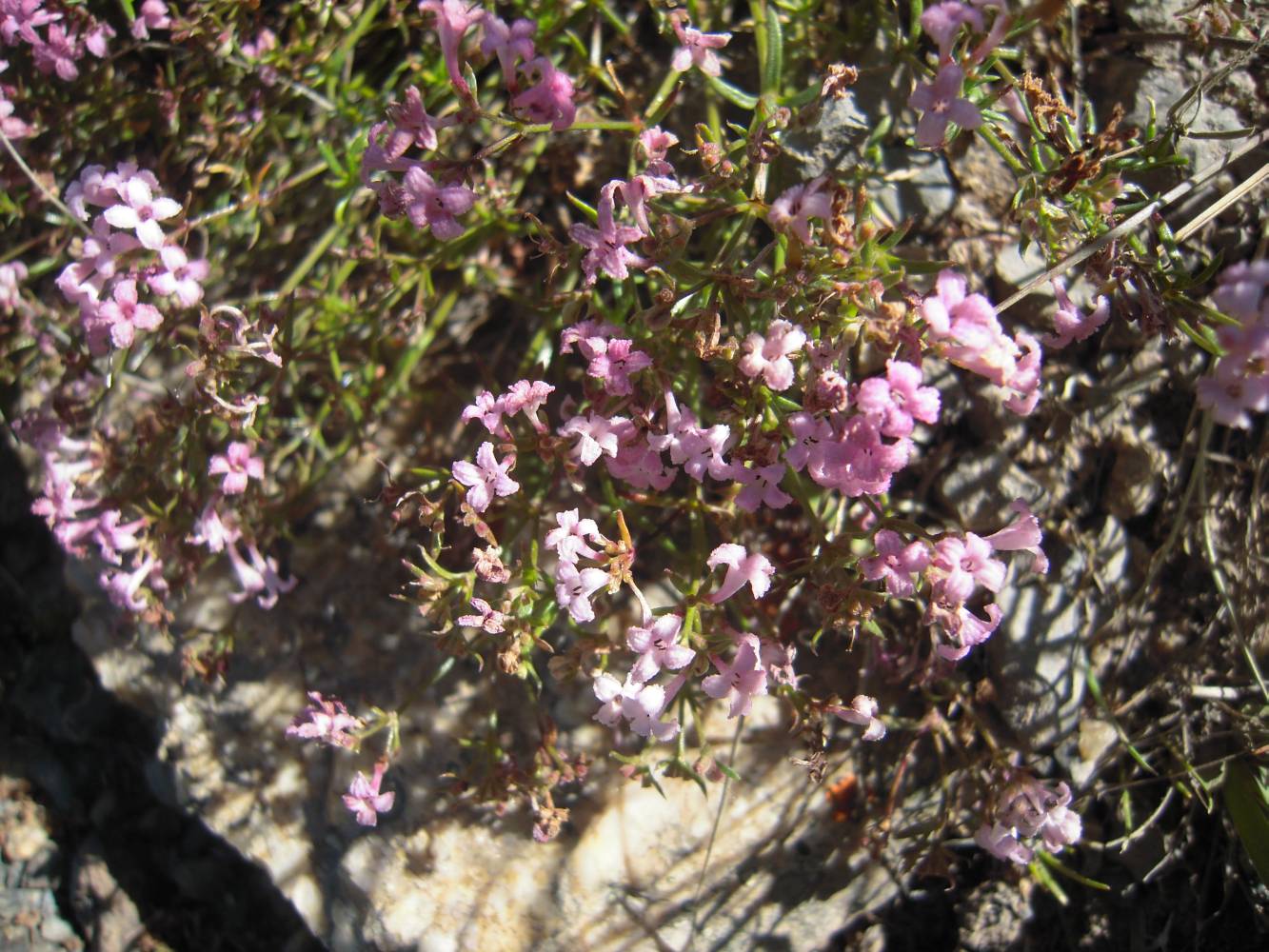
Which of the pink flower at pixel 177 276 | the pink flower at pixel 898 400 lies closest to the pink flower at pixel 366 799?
the pink flower at pixel 177 276

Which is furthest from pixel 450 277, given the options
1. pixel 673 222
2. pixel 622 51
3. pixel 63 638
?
pixel 63 638

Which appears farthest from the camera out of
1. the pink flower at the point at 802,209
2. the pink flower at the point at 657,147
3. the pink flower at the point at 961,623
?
the pink flower at the point at 657,147

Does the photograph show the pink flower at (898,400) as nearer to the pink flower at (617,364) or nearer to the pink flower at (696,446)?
the pink flower at (696,446)

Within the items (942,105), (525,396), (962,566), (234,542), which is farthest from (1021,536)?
(234,542)

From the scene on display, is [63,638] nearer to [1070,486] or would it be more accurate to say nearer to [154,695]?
[154,695]

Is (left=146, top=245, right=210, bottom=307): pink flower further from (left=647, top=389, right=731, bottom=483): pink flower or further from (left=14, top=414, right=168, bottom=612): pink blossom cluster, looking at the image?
(left=647, top=389, right=731, bottom=483): pink flower

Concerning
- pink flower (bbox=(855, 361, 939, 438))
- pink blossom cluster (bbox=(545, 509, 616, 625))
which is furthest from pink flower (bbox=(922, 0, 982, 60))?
pink blossom cluster (bbox=(545, 509, 616, 625))
